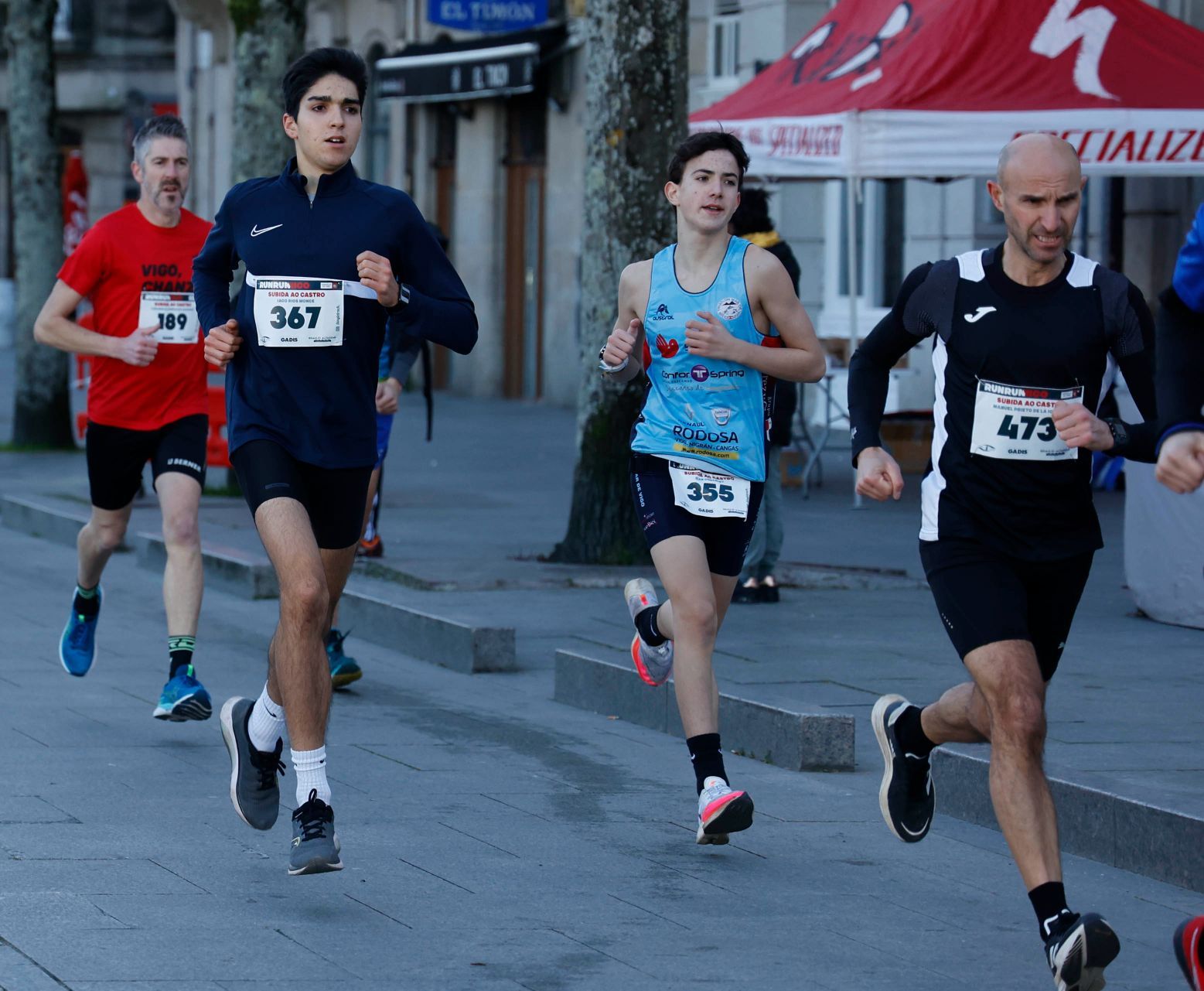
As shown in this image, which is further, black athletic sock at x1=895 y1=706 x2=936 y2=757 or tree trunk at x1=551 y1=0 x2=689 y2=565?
tree trunk at x1=551 y1=0 x2=689 y2=565

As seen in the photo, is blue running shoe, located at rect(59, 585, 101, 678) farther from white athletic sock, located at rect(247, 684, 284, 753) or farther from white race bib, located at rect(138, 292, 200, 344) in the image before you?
white athletic sock, located at rect(247, 684, 284, 753)

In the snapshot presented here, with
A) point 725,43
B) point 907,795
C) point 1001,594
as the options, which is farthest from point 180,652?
point 725,43

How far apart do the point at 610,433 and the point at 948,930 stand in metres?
6.70

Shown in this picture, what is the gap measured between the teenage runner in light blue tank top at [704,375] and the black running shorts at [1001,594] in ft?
3.79

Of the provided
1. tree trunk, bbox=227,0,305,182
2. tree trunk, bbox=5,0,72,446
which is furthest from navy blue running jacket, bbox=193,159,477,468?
tree trunk, bbox=5,0,72,446

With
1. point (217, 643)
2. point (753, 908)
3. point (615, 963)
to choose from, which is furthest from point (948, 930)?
point (217, 643)

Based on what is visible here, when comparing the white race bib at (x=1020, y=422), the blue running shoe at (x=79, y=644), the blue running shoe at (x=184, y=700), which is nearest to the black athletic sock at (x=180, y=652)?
the blue running shoe at (x=184, y=700)

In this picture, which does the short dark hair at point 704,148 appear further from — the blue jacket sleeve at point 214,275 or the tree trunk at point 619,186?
the tree trunk at point 619,186

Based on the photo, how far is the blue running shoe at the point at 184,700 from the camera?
7691 mm

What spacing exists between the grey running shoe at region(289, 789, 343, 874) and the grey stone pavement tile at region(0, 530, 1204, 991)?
84mm

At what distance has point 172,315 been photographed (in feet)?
27.3

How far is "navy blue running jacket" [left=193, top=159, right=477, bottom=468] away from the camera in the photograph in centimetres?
591

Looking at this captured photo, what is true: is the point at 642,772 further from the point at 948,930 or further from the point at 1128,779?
the point at 948,930

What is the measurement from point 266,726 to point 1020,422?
213 centimetres
